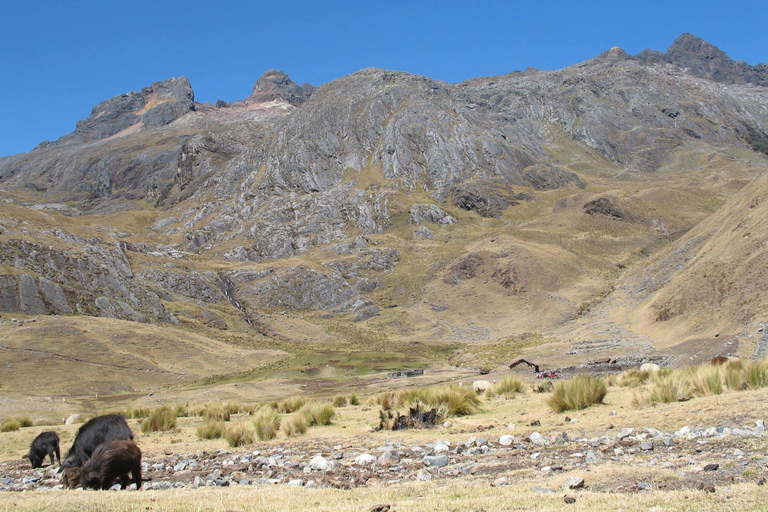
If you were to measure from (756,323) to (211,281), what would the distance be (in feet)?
346

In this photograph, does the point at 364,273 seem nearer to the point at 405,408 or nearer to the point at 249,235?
the point at 249,235

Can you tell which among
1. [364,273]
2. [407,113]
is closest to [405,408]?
[364,273]

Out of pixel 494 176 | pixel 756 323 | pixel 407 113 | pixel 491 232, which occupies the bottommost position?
pixel 756 323

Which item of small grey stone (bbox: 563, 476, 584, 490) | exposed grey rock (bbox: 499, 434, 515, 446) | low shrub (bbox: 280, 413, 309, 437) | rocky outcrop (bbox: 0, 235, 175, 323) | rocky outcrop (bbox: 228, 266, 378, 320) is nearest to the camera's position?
small grey stone (bbox: 563, 476, 584, 490)

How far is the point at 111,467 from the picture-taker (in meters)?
9.38

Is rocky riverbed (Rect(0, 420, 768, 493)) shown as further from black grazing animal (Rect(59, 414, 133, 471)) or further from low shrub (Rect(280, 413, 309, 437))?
low shrub (Rect(280, 413, 309, 437))

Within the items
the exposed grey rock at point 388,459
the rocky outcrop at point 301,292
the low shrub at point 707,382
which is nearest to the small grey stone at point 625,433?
the exposed grey rock at point 388,459

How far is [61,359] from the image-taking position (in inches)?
2255

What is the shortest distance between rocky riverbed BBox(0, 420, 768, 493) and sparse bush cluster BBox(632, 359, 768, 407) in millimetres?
3657

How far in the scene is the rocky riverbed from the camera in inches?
286

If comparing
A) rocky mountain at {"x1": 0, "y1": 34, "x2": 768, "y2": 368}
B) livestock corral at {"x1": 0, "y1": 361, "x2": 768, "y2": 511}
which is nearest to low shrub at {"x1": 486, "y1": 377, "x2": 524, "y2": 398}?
livestock corral at {"x1": 0, "y1": 361, "x2": 768, "y2": 511}

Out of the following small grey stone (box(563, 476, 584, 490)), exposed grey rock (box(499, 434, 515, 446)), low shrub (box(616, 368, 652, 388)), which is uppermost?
small grey stone (box(563, 476, 584, 490))

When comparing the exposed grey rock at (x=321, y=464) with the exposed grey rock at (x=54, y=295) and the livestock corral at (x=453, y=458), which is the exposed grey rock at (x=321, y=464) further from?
the exposed grey rock at (x=54, y=295)

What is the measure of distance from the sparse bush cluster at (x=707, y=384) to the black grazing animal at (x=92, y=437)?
12.7m
